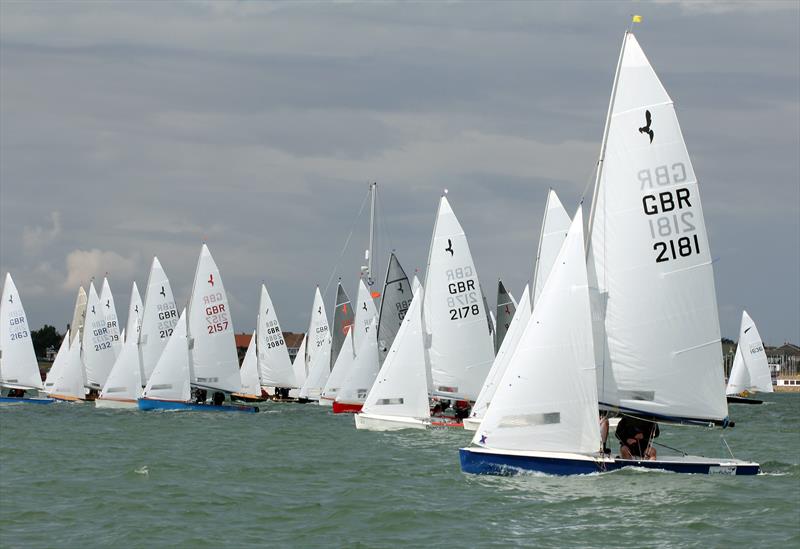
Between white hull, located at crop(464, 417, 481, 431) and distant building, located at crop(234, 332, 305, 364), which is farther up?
distant building, located at crop(234, 332, 305, 364)

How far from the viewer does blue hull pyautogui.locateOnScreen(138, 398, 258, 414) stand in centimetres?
5631

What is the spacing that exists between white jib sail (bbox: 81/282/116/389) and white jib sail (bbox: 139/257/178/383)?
39.2 ft

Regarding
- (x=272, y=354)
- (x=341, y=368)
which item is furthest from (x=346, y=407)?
(x=272, y=354)

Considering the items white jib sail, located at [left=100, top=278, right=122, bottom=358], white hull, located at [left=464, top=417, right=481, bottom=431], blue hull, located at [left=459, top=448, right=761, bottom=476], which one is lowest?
blue hull, located at [left=459, top=448, right=761, bottom=476]

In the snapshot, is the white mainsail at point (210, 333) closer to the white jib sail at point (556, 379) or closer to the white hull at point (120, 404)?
the white hull at point (120, 404)

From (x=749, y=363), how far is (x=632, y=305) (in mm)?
76182

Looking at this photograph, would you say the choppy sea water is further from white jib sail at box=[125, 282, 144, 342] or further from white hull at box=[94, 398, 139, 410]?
white jib sail at box=[125, 282, 144, 342]

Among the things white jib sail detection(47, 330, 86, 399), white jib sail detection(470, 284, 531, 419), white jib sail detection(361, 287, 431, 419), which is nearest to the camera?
white jib sail detection(470, 284, 531, 419)

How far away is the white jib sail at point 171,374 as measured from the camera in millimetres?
56688

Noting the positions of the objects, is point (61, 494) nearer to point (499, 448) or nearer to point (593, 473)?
point (499, 448)

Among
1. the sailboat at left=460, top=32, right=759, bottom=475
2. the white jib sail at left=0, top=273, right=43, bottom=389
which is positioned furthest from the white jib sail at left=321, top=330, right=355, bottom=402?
the sailboat at left=460, top=32, right=759, bottom=475

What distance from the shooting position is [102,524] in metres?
20.8

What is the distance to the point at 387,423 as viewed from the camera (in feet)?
134

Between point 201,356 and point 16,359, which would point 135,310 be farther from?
point 201,356
